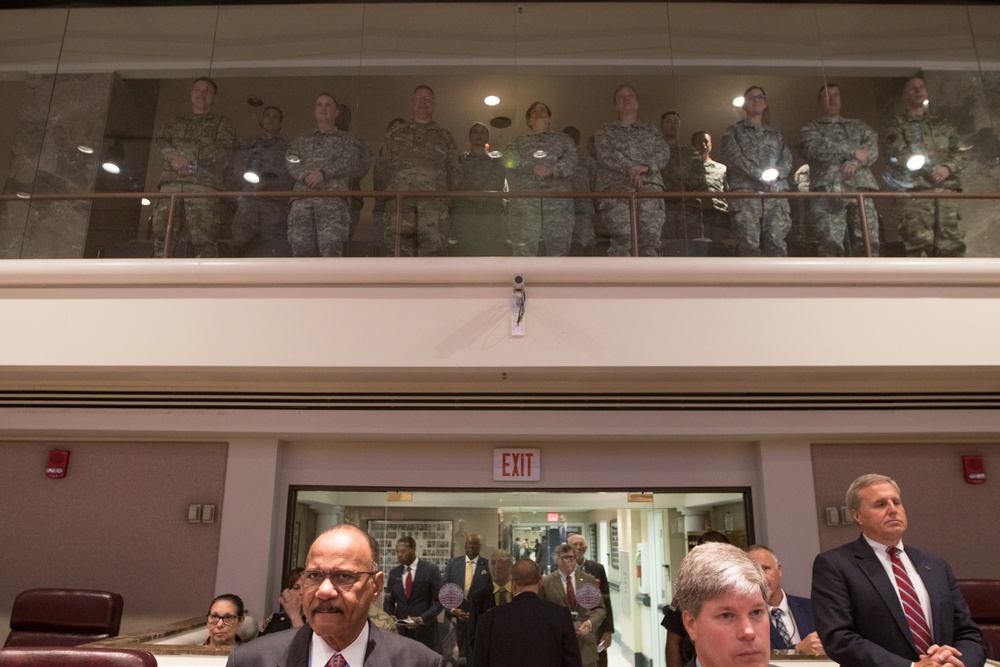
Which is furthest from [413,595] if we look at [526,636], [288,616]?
[526,636]

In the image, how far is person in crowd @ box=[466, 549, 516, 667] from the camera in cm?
553

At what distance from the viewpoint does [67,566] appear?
570cm

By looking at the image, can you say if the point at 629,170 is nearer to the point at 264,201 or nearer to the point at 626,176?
the point at 626,176

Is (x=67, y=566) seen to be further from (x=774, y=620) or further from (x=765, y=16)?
(x=765, y=16)

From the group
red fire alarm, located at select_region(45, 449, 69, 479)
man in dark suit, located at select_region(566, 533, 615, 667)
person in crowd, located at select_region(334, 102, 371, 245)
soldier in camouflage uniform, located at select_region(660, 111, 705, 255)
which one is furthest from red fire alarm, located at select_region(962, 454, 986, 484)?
red fire alarm, located at select_region(45, 449, 69, 479)

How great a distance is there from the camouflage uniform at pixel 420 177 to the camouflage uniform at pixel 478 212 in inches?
2.9

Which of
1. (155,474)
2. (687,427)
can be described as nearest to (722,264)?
(687,427)

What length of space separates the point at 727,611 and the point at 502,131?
3.90 metres

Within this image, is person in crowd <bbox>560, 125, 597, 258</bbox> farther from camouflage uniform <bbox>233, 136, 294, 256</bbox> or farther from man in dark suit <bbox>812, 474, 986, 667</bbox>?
man in dark suit <bbox>812, 474, 986, 667</bbox>

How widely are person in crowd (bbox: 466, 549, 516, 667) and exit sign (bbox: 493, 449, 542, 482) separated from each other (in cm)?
60

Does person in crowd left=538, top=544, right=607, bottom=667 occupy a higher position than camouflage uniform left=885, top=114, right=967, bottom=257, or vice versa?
camouflage uniform left=885, top=114, right=967, bottom=257

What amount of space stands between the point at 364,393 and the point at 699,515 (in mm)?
2883

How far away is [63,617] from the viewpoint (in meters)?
3.97

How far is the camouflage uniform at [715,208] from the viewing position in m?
4.52
